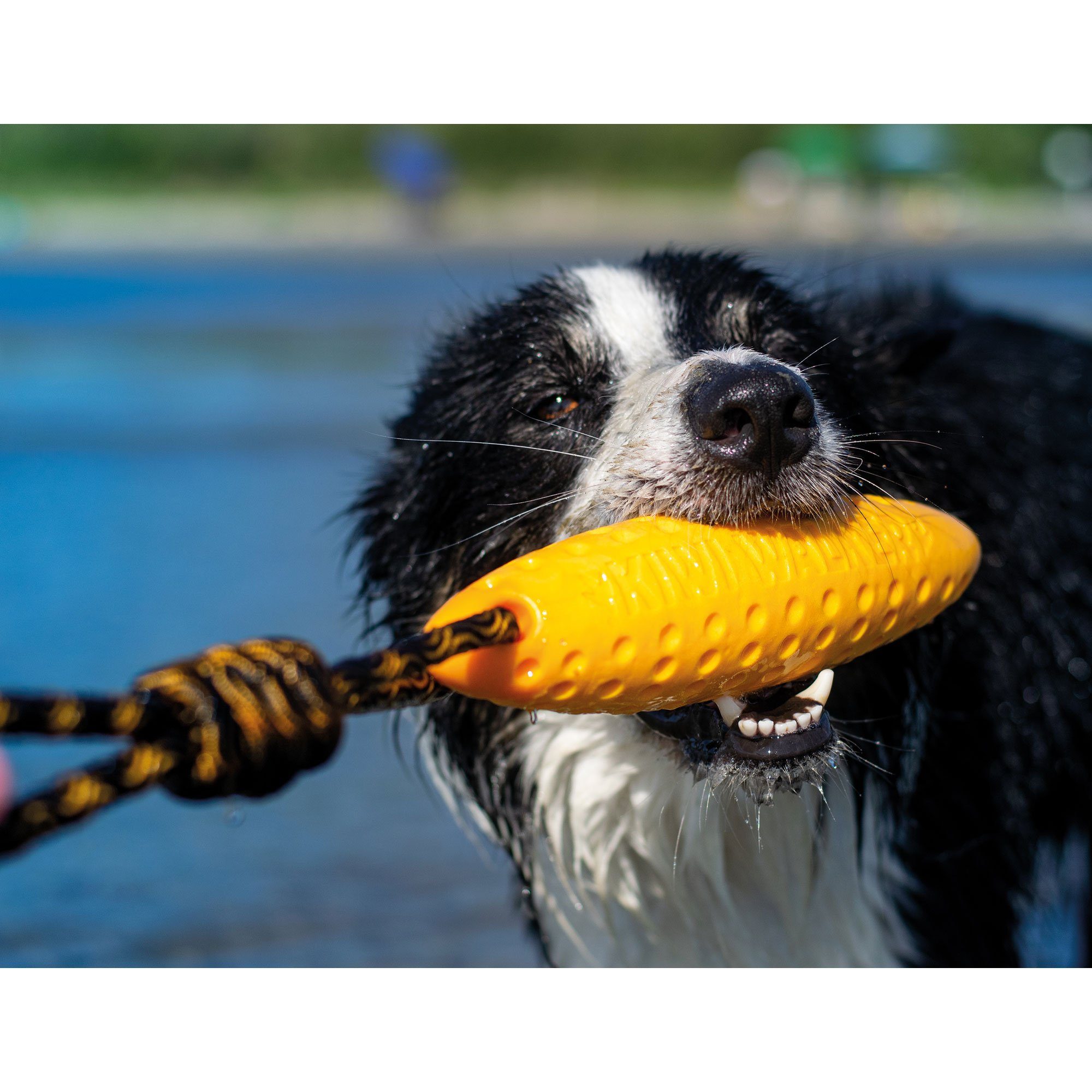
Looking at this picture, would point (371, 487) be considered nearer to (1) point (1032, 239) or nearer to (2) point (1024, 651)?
(2) point (1024, 651)

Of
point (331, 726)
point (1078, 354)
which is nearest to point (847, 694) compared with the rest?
point (331, 726)

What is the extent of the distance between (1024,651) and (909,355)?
35.5 inches

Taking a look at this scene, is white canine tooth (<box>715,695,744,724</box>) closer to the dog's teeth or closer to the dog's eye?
the dog's teeth

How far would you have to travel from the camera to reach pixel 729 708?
99.0 inches

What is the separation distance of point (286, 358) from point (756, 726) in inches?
475

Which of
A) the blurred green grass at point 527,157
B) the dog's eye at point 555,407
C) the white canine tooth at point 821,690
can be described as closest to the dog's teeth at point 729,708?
the white canine tooth at point 821,690

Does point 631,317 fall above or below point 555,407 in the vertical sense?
above

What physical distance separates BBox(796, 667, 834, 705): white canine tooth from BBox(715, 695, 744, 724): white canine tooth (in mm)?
125

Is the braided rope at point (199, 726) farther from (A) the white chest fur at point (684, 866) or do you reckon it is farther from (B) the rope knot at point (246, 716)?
(A) the white chest fur at point (684, 866)

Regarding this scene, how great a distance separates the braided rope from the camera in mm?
1456

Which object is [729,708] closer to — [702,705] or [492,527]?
[702,705]

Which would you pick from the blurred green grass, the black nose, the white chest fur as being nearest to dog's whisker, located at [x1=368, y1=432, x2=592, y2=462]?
the black nose

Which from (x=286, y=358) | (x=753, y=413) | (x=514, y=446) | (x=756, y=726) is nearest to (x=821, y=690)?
(x=756, y=726)

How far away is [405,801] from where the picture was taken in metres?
4.75
